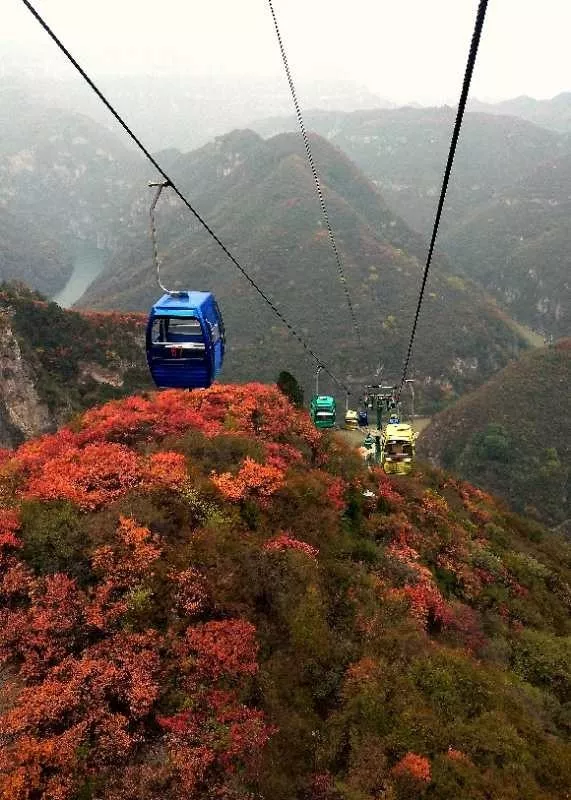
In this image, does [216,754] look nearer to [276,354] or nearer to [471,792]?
[471,792]

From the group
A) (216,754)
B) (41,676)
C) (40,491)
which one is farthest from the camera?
(40,491)

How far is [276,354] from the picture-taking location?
135750mm

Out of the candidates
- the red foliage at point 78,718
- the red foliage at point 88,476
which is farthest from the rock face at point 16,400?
the red foliage at point 78,718

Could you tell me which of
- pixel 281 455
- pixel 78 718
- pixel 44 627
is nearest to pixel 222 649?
pixel 78 718

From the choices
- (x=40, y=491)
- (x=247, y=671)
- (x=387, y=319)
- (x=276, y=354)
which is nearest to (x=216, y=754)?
(x=247, y=671)

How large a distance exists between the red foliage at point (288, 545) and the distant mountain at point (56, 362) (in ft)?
141

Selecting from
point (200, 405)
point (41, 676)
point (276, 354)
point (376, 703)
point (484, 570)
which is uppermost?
point (200, 405)

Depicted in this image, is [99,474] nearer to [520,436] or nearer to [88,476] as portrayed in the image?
[88,476]

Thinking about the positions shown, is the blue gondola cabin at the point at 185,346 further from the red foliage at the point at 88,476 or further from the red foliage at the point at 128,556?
the red foliage at the point at 88,476

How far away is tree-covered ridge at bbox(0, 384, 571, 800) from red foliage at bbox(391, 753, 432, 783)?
49 millimetres

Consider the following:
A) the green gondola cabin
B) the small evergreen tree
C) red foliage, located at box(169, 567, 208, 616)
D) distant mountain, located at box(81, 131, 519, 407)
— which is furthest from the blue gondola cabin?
distant mountain, located at box(81, 131, 519, 407)

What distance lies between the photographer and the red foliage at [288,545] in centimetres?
1842

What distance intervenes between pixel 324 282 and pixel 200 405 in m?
137

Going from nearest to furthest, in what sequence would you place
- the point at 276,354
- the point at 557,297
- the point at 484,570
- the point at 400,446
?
the point at 400,446 → the point at 484,570 → the point at 276,354 → the point at 557,297
